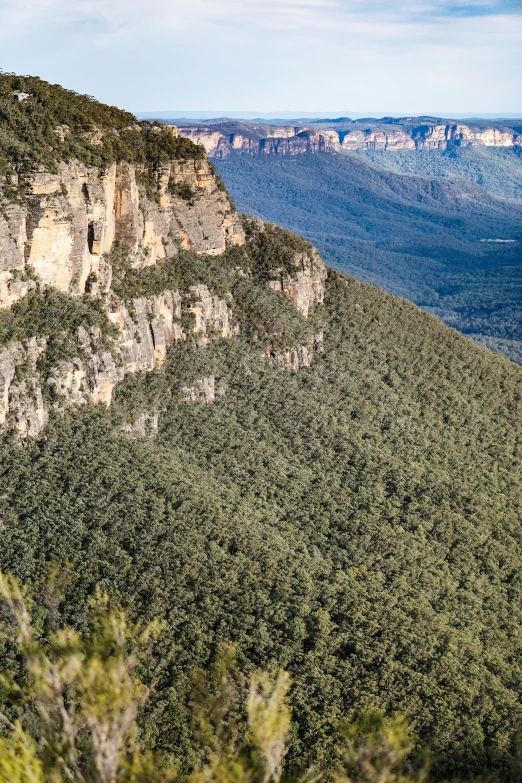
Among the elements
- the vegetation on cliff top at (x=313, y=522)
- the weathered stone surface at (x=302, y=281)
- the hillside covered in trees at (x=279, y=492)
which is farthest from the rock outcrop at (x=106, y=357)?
Result: the weathered stone surface at (x=302, y=281)

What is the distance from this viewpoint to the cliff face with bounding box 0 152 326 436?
38.5m

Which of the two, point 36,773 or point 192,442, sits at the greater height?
point 36,773

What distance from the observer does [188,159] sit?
169 ft

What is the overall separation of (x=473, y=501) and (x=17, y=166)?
31.4 m

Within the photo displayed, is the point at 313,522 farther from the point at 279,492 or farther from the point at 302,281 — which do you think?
the point at 302,281

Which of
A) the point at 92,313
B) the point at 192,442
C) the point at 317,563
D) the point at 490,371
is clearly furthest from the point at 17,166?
the point at 490,371

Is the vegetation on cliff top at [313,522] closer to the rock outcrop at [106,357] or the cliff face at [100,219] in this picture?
the rock outcrop at [106,357]

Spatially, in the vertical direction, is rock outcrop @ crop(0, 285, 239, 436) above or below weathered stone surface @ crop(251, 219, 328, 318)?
below

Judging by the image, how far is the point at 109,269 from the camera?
1761 inches

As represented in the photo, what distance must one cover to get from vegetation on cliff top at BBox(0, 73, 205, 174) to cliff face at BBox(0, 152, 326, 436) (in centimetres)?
83

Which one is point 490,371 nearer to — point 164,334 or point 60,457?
point 164,334

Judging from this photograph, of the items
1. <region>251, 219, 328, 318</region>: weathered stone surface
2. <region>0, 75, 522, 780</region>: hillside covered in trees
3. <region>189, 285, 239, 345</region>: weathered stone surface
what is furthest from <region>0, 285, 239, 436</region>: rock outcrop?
<region>251, 219, 328, 318</region>: weathered stone surface

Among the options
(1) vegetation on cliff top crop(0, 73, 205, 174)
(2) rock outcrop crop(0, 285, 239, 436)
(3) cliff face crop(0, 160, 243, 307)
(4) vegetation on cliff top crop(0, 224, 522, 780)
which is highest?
(1) vegetation on cliff top crop(0, 73, 205, 174)

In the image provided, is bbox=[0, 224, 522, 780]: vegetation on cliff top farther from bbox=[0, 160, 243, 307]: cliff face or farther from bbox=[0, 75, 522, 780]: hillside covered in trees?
bbox=[0, 160, 243, 307]: cliff face
